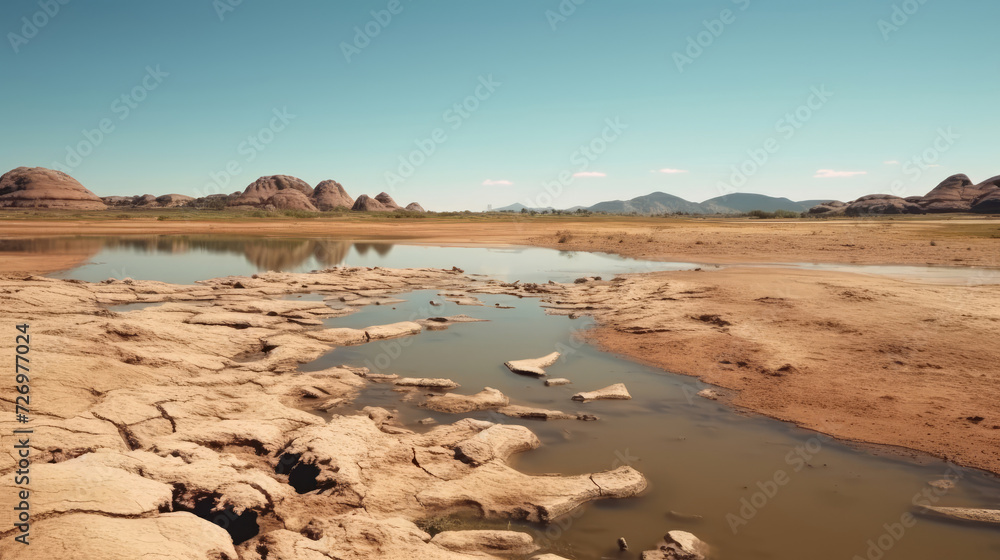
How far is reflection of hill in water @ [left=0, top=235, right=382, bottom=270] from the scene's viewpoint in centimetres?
3270

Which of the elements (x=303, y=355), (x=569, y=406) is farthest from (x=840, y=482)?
(x=303, y=355)

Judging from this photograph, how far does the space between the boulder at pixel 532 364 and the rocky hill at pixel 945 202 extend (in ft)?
508

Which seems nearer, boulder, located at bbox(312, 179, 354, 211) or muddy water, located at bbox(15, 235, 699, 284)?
muddy water, located at bbox(15, 235, 699, 284)

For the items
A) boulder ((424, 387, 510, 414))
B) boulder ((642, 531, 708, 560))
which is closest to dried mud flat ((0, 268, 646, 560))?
boulder ((424, 387, 510, 414))

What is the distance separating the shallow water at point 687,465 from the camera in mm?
5457

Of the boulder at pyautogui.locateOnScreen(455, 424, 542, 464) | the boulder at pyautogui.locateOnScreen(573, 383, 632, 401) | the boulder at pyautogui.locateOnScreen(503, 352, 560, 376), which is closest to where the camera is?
the boulder at pyautogui.locateOnScreen(455, 424, 542, 464)

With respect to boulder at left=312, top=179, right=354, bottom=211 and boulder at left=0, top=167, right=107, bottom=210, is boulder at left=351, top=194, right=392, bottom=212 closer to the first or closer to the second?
boulder at left=312, top=179, right=354, bottom=211

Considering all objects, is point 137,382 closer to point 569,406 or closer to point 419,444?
point 419,444

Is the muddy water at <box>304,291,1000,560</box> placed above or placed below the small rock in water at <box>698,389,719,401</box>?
below

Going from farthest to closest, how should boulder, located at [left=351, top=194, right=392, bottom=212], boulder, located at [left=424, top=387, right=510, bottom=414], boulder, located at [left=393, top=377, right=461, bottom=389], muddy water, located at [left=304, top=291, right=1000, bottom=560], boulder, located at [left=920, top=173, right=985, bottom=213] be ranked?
boulder, located at [left=351, top=194, right=392, bottom=212], boulder, located at [left=920, top=173, right=985, bottom=213], boulder, located at [left=393, top=377, right=461, bottom=389], boulder, located at [left=424, top=387, right=510, bottom=414], muddy water, located at [left=304, top=291, right=1000, bottom=560]

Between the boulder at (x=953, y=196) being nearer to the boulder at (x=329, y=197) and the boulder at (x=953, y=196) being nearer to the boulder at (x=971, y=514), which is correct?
the boulder at (x=971, y=514)

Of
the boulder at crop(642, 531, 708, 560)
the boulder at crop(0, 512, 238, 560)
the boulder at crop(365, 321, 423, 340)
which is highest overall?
the boulder at crop(0, 512, 238, 560)

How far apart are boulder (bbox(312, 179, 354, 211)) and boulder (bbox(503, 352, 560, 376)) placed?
182124 millimetres

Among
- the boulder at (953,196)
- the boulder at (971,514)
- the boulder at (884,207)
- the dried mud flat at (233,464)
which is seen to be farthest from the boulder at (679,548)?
the boulder at (953,196)
